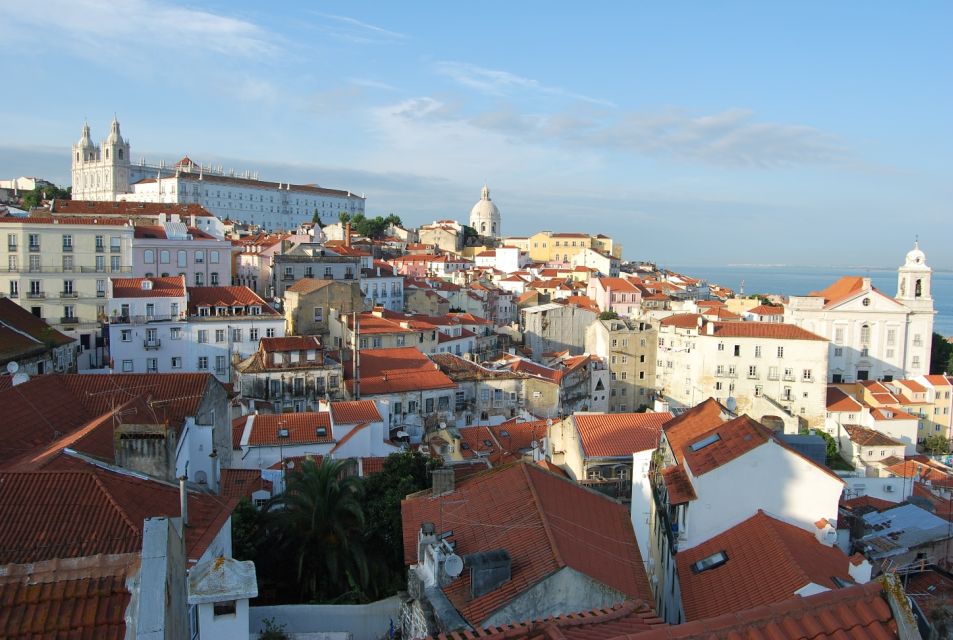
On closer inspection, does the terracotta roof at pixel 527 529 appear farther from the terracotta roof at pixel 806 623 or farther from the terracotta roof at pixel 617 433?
the terracotta roof at pixel 617 433

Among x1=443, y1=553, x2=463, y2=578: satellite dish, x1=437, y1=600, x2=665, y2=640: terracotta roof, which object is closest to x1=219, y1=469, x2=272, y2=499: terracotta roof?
x1=443, y1=553, x2=463, y2=578: satellite dish

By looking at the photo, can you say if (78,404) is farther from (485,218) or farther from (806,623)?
(485,218)

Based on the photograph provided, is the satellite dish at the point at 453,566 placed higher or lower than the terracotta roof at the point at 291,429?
higher

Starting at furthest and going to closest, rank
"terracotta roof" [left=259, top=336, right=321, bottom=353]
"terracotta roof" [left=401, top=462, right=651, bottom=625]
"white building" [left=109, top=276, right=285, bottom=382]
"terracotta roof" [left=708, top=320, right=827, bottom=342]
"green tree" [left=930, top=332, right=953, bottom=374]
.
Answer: "green tree" [left=930, top=332, right=953, bottom=374] → "terracotta roof" [left=708, top=320, right=827, bottom=342] → "white building" [left=109, top=276, right=285, bottom=382] → "terracotta roof" [left=259, top=336, right=321, bottom=353] → "terracotta roof" [left=401, top=462, right=651, bottom=625]

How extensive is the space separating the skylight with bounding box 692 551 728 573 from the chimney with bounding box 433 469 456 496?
483 centimetres

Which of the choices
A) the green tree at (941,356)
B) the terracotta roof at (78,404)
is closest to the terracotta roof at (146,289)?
the terracotta roof at (78,404)

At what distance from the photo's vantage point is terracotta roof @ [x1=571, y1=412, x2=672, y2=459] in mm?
23516

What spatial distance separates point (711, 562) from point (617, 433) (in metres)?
10.7

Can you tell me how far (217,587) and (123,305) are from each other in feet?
110

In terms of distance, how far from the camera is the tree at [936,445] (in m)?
46.9

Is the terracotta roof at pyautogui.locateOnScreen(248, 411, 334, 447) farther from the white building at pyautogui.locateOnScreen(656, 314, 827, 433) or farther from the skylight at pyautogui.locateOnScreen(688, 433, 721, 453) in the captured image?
the white building at pyautogui.locateOnScreen(656, 314, 827, 433)

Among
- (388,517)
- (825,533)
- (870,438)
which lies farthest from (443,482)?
(870,438)

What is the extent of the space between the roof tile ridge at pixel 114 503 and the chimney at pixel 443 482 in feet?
19.3

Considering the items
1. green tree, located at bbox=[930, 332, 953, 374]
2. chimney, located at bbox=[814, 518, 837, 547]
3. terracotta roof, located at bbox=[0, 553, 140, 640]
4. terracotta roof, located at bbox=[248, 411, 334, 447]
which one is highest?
terracotta roof, located at bbox=[0, 553, 140, 640]
